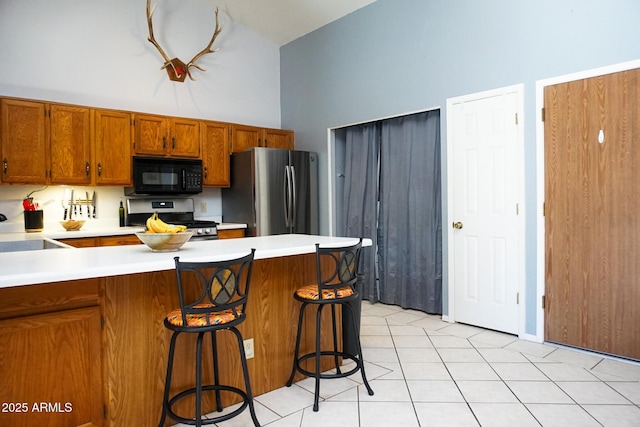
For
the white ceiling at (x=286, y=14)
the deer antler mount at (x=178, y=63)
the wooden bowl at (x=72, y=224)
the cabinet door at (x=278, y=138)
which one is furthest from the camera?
the cabinet door at (x=278, y=138)

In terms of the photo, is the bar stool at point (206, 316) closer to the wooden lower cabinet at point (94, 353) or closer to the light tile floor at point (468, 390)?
the wooden lower cabinet at point (94, 353)

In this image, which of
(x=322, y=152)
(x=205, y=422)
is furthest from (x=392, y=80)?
(x=205, y=422)

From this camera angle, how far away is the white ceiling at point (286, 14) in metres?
4.78

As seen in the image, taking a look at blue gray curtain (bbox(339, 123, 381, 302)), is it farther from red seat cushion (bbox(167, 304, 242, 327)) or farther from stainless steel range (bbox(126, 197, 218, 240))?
red seat cushion (bbox(167, 304, 242, 327))

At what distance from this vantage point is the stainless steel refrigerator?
15.7 ft

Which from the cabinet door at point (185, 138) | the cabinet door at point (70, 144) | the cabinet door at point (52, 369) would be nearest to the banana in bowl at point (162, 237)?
the cabinet door at point (52, 369)

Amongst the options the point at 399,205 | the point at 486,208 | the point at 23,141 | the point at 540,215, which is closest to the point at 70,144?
the point at 23,141

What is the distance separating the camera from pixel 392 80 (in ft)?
14.4

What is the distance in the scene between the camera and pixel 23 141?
3.73 meters

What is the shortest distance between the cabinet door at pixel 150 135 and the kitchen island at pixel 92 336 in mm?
2219

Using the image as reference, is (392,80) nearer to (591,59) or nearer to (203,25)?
(591,59)

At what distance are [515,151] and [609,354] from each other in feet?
5.33

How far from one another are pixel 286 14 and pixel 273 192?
2100 millimetres

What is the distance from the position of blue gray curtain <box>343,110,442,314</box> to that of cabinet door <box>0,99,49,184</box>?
3.05 meters
